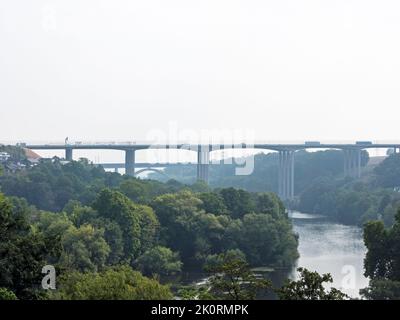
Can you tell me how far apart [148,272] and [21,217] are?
37.5 ft

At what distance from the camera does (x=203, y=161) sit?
53094mm

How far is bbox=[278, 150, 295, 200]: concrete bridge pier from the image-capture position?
5572 centimetres

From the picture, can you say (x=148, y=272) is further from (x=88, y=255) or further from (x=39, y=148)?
(x=39, y=148)

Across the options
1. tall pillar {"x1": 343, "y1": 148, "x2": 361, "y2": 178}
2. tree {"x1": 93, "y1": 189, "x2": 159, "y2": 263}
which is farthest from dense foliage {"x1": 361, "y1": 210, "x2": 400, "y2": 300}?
tall pillar {"x1": 343, "y1": 148, "x2": 361, "y2": 178}

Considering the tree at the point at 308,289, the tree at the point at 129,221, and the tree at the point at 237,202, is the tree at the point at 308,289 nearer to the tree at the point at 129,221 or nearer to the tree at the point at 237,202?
the tree at the point at 129,221

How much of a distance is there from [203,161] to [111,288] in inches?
1622

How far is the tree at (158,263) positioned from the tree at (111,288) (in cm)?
1062

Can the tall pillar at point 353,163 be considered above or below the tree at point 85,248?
above

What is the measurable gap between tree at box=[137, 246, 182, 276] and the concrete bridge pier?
3190 centimetres

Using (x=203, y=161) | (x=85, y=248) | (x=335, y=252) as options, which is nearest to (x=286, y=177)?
(x=203, y=161)

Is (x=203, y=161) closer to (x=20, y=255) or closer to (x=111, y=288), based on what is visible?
(x=111, y=288)

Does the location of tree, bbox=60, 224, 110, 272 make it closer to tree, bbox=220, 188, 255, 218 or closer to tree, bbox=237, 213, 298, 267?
tree, bbox=237, 213, 298, 267

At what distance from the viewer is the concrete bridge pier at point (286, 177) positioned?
55719 millimetres

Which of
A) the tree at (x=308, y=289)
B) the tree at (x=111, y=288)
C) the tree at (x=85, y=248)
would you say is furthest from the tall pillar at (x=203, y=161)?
the tree at (x=308, y=289)
